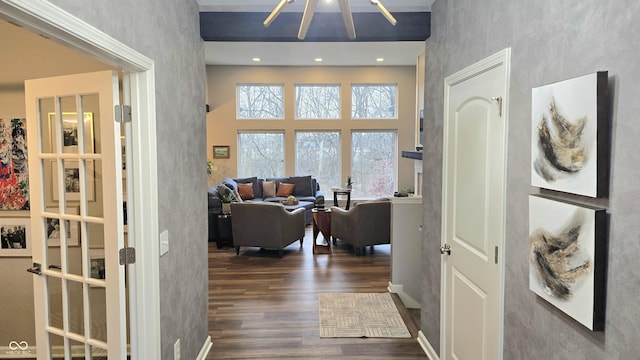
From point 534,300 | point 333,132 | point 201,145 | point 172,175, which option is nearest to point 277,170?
point 333,132

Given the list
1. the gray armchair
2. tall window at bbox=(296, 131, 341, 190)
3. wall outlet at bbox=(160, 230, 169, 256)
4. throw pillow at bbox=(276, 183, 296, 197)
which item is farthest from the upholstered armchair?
wall outlet at bbox=(160, 230, 169, 256)

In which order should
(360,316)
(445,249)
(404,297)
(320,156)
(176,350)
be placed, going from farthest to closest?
(320,156)
(404,297)
(360,316)
(445,249)
(176,350)

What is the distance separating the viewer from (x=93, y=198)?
196 centimetres

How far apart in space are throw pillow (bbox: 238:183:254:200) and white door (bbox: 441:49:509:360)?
5887mm

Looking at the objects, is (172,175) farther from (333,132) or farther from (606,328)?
(333,132)

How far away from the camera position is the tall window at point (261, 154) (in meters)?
8.88

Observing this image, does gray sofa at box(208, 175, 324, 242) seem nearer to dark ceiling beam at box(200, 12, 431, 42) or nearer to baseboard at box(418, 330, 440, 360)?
baseboard at box(418, 330, 440, 360)

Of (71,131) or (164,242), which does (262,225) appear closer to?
(164,242)

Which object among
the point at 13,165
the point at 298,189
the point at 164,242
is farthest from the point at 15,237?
the point at 298,189

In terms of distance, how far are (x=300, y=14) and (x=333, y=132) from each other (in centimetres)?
610

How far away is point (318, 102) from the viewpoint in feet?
29.1

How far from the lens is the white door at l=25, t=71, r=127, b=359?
1.87 meters

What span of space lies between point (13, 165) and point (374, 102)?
24.0ft

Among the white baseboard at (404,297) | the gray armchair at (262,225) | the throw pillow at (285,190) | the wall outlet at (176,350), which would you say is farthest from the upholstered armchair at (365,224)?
the wall outlet at (176,350)
